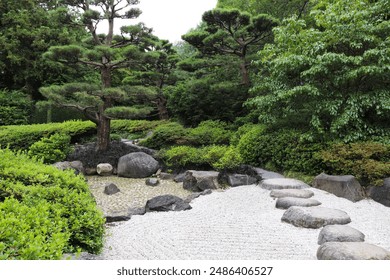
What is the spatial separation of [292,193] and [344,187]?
852 mm

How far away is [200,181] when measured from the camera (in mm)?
6395

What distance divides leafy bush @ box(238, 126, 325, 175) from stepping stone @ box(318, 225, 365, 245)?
2.70 metres

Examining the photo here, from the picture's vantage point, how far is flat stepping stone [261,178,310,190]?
5.53 metres

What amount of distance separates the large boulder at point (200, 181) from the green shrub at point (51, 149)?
3806 millimetres

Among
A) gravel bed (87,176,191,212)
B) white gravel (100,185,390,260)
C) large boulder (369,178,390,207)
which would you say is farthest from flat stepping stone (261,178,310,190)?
gravel bed (87,176,191,212)

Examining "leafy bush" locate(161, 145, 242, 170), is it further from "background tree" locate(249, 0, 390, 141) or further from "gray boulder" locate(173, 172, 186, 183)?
"background tree" locate(249, 0, 390, 141)

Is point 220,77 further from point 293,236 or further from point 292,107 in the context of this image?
point 293,236

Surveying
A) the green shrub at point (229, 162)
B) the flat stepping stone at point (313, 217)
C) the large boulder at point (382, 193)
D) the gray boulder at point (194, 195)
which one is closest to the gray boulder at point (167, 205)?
the gray boulder at point (194, 195)

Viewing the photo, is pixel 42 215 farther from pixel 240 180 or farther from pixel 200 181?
pixel 240 180

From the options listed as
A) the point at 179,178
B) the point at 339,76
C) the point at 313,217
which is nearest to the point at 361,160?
the point at 339,76

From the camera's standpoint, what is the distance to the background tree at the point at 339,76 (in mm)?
5930

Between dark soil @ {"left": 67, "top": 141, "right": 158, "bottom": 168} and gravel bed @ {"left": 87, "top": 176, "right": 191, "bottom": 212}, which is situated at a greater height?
dark soil @ {"left": 67, "top": 141, "right": 158, "bottom": 168}

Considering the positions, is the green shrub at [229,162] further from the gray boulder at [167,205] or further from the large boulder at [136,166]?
the large boulder at [136,166]

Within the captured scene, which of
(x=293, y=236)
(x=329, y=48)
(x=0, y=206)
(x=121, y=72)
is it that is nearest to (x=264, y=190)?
(x=293, y=236)
